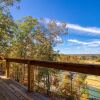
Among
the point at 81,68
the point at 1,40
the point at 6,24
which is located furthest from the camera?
the point at 1,40

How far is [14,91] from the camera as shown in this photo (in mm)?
6137

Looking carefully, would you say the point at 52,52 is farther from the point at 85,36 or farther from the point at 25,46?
the point at 85,36

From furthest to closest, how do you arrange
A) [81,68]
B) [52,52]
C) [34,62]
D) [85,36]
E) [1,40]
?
[85,36] < [52,52] < [1,40] < [34,62] < [81,68]

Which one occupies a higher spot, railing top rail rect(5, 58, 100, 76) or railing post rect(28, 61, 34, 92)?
railing top rail rect(5, 58, 100, 76)

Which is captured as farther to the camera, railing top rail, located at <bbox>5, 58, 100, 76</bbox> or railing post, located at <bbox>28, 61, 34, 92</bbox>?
railing post, located at <bbox>28, 61, 34, 92</bbox>

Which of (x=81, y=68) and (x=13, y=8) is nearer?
(x=81, y=68)

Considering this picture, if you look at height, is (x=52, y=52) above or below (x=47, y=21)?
below

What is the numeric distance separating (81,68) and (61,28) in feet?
71.4

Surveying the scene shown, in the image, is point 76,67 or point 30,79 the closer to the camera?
point 76,67

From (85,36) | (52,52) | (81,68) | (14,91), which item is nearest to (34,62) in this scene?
(14,91)

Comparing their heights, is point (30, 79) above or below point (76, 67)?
below

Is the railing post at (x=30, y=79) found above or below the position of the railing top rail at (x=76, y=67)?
below

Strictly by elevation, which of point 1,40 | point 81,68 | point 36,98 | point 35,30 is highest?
point 35,30

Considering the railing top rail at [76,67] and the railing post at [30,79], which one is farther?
the railing post at [30,79]
